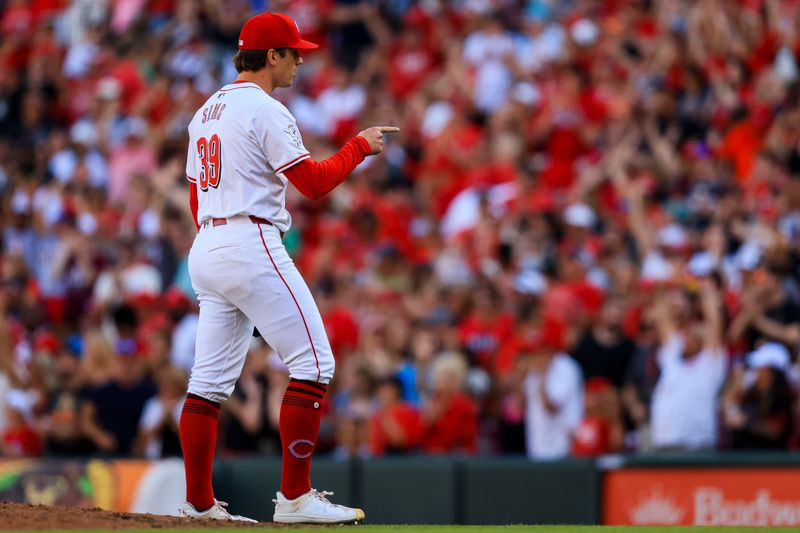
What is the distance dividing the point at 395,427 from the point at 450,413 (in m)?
0.44

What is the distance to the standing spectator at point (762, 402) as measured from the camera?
967 cm

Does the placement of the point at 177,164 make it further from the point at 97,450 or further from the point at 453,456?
the point at 453,456

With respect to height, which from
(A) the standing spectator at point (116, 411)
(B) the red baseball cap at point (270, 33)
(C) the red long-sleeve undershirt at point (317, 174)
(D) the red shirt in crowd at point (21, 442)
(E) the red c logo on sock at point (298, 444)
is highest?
(B) the red baseball cap at point (270, 33)

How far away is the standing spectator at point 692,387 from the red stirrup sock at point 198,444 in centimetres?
457

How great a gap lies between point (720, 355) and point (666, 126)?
375 centimetres

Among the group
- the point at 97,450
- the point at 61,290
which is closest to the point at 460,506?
the point at 97,450

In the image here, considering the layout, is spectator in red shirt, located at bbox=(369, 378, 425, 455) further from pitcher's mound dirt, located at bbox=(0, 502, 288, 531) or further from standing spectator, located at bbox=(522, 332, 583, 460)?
pitcher's mound dirt, located at bbox=(0, 502, 288, 531)

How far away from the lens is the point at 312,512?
20.4ft

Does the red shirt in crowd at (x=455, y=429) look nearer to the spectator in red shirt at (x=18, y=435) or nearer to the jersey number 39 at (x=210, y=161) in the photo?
the spectator in red shirt at (x=18, y=435)

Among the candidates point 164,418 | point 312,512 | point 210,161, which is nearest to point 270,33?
point 210,161

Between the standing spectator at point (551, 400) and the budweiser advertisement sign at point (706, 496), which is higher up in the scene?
the standing spectator at point (551, 400)

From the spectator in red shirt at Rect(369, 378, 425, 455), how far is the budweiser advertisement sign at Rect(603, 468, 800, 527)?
5.49 feet

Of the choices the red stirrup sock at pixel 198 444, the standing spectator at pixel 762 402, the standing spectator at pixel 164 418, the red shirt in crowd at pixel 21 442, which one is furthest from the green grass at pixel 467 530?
the red shirt in crowd at pixel 21 442

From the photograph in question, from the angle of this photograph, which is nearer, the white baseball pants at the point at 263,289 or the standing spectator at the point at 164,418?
the white baseball pants at the point at 263,289
